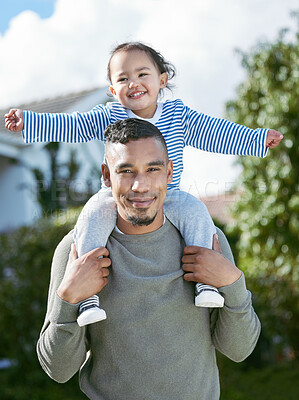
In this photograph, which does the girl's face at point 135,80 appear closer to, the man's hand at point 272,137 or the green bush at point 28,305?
the man's hand at point 272,137

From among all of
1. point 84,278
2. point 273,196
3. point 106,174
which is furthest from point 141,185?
point 273,196

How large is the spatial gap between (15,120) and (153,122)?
2.08 ft

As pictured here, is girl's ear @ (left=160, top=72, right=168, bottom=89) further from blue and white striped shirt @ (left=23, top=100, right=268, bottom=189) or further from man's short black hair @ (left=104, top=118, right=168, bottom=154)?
man's short black hair @ (left=104, top=118, right=168, bottom=154)

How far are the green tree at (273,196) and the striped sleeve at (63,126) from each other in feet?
14.8

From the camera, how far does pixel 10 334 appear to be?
6.10 m

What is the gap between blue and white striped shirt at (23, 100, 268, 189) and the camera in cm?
246

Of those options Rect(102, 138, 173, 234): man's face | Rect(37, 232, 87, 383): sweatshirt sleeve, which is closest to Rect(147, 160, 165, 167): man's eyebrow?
Rect(102, 138, 173, 234): man's face

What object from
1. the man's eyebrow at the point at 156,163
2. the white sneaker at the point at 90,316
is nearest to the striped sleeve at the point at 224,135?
the man's eyebrow at the point at 156,163

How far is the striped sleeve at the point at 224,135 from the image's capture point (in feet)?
8.24

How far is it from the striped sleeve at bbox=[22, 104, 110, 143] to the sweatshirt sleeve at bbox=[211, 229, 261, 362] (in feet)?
3.11

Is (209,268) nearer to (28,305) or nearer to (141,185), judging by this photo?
(141,185)

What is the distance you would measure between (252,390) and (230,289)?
17.0 feet

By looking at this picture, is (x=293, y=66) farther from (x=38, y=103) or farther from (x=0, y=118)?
(x=38, y=103)

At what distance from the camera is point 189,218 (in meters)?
2.33
